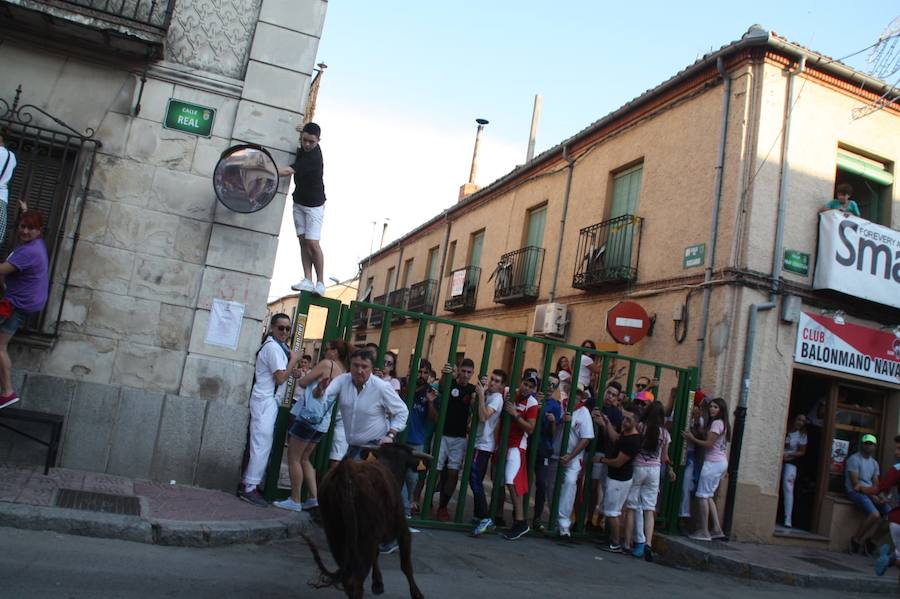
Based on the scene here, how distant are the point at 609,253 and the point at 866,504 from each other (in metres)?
5.80

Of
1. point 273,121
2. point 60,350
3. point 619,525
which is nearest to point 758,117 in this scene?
point 619,525

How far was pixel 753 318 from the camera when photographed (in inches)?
426

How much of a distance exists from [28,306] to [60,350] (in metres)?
0.75

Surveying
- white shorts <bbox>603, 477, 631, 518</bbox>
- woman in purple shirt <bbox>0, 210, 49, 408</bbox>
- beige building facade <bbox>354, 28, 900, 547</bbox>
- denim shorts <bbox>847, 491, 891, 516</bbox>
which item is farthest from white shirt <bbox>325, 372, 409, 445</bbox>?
denim shorts <bbox>847, 491, 891, 516</bbox>

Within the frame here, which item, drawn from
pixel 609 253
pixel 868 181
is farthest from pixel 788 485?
pixel 868 181

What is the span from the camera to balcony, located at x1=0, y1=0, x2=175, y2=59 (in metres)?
7.36

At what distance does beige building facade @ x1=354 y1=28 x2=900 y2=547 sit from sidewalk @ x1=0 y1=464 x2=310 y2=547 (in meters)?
7.01

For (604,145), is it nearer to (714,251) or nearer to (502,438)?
(714,251)

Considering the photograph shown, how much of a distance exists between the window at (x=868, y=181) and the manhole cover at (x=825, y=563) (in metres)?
5.77

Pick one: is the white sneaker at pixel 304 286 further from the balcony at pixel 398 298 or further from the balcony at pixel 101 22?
the balcony at pixel 398 298

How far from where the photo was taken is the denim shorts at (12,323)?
6930 mm

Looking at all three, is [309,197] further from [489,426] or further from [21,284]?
[489,426]

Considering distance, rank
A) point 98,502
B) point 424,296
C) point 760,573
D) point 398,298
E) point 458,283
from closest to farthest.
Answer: point 98,502 → point 760,573 → point 458,283 → point 424,296 → point 398,298

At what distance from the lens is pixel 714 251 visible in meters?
11.5
